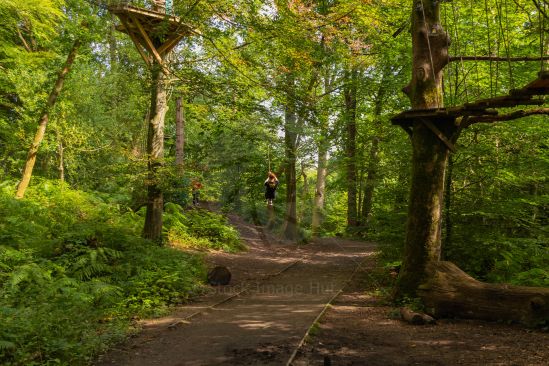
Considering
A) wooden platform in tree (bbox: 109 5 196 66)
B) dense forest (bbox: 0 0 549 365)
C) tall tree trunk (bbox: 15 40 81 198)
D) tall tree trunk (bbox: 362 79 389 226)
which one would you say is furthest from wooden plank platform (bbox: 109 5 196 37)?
tall tree trunk (bbox: 362 79 389 226)

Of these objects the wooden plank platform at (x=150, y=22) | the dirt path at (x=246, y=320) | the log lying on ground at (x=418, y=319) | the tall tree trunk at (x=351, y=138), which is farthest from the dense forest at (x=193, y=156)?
the tall tree trunk at (x=351, y=138)

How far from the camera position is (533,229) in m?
9.73

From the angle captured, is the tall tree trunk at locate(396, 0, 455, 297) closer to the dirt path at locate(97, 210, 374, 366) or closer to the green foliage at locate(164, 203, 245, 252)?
the dirt path at locate(97, 210, 374, 366)

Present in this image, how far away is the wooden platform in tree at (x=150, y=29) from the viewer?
11.3 m

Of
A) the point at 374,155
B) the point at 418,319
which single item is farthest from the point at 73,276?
the point at 374,155

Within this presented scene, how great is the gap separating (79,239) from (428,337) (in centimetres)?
841

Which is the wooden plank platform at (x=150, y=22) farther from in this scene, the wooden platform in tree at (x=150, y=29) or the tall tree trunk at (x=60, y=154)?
the tall tree trunk at (x=60, y=154)

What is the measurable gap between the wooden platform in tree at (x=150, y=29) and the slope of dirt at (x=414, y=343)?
830 centimetres

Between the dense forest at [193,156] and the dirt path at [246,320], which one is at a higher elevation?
the dense forest at [193,156]

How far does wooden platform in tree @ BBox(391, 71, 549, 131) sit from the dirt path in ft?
15.4

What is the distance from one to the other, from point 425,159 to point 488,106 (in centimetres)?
203

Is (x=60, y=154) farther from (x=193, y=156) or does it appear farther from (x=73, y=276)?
(x=73, y=276)

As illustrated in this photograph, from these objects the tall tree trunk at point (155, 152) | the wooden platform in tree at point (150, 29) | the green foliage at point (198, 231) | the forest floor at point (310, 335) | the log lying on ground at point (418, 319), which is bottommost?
the forest floor at point (310, 335)

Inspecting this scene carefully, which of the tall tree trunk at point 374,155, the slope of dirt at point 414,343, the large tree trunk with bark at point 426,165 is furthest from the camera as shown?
the tall tree trunk at point 374,155
